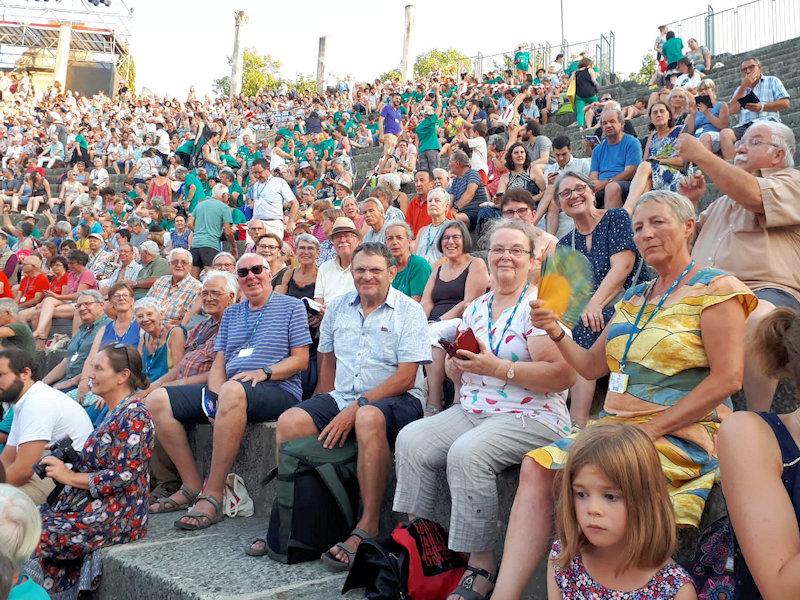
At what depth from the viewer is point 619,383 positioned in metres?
2.66

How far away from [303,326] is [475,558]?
2.03 metres

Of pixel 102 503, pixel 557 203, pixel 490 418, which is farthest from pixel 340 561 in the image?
pixel 557 203

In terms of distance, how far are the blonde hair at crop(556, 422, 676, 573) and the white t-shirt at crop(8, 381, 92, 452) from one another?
9.19 feet

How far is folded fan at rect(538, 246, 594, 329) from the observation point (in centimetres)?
277

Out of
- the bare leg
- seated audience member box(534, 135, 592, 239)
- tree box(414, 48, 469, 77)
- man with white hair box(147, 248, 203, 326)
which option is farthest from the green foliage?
the bare leg

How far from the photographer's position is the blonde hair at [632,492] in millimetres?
2037

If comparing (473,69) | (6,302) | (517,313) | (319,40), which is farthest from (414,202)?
(319,40)

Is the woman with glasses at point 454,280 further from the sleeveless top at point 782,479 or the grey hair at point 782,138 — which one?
the sleeveless top at point 782,479

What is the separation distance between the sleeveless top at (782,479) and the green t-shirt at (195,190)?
39.3 ft

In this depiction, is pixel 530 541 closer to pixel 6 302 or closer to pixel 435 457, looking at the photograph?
pixel 435 457

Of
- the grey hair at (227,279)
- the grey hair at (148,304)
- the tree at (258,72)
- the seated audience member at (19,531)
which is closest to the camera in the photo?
the seated audience member at (19,531)

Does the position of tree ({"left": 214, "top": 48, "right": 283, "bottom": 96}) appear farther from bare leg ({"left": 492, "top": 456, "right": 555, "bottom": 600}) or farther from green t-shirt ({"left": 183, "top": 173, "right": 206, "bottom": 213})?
bare leg ({"left": 492, "top": 456, "right": 555, "bottom": 600})

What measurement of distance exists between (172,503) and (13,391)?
3.48ft

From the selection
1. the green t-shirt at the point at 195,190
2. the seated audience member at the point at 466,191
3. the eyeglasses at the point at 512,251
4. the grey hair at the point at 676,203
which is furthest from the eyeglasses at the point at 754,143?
the green t-shirt at the point at 195,190
